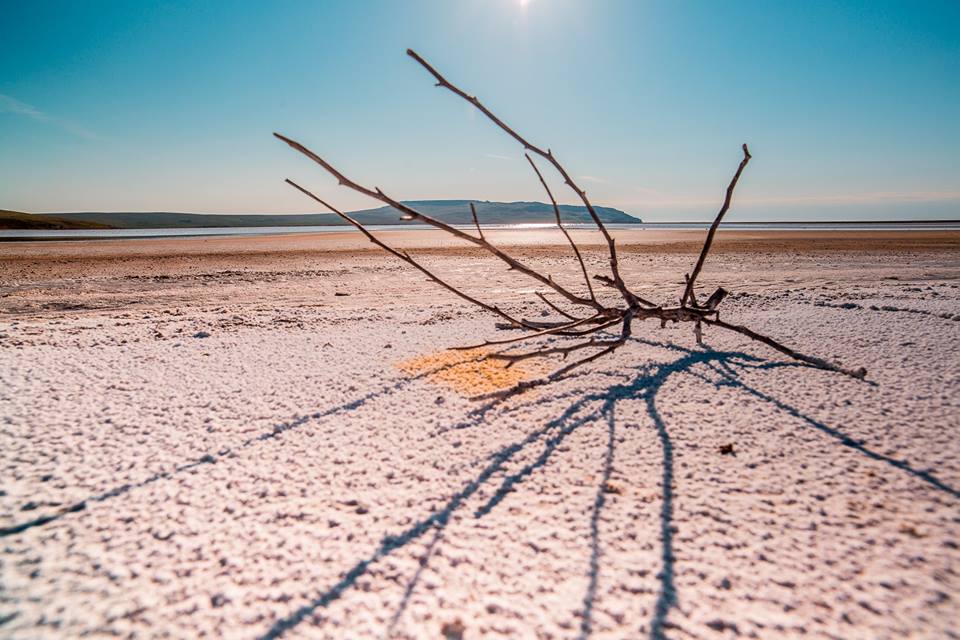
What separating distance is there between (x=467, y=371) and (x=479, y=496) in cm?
119

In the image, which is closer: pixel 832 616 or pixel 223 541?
pixel 832 616

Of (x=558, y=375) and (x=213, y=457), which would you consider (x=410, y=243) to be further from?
(x=213, y=457)

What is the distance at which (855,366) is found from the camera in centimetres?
251

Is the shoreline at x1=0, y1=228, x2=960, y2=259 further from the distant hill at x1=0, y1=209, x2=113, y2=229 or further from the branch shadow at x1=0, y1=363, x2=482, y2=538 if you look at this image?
the distant hill at x1=0, y1=209, x2=113, y2=229

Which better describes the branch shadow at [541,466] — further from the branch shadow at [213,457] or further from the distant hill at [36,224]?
the distant hill at [36,224]

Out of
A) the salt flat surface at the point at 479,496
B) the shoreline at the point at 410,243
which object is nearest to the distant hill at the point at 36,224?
the shoreline at the point at 410,243

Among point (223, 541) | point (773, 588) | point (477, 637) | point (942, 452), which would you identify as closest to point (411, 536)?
point (477, 637)

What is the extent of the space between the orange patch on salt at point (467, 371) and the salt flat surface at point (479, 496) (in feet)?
0.40

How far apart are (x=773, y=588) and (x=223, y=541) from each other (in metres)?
1.36

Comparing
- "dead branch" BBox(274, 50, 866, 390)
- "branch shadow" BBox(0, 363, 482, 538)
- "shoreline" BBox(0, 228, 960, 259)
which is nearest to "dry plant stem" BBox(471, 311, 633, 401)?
"dead branch" BBox(274, 50, 866, 390)

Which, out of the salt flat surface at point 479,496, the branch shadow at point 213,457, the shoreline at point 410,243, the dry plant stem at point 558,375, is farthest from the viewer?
the shoreline at point 410,243

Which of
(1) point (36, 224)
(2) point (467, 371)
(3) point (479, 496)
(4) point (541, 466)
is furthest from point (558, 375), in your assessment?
(1) point (36, 224)

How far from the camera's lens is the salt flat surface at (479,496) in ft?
3.37

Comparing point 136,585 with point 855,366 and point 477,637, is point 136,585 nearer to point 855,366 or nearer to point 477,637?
point 477,637
